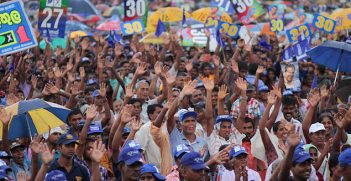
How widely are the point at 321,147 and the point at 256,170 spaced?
2.47ft

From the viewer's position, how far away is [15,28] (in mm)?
12398

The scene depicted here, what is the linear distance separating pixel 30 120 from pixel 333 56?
208 inches

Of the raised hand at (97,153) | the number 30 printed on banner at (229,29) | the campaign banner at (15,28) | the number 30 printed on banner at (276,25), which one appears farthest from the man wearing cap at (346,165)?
the number 30 printed on banner at (276,25)

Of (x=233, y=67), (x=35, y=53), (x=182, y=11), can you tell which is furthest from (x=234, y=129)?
(x=182, y=11)

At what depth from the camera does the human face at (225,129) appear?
33.0 ft

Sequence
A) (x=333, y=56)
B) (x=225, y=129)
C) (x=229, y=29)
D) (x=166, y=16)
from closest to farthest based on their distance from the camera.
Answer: (x=225, y=129), (x=333, y=56), (x=229, y=29), (x=166, y=16)

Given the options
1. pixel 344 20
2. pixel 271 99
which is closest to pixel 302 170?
pixel 271 99

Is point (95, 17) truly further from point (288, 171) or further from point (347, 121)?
point (288, 171)

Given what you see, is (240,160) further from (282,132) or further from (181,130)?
(181,130)

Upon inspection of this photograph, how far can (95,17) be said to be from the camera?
81.8 feet

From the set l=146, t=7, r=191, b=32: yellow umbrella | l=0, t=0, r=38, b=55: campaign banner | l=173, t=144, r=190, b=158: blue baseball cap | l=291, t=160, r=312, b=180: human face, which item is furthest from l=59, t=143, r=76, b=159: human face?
l=146, t=7, r=191, b=32: yellow umbrella

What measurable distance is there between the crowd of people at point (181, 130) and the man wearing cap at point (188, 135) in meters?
0.01

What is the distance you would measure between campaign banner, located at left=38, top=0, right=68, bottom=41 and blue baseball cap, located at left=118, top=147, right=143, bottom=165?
8.12 m

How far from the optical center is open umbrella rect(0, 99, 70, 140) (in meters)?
9.36
